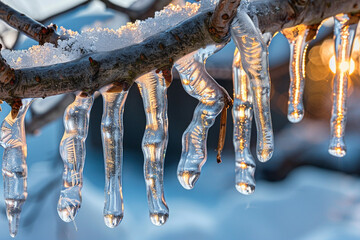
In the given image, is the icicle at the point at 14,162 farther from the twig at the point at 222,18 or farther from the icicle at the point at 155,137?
the twig at the point at 222,18

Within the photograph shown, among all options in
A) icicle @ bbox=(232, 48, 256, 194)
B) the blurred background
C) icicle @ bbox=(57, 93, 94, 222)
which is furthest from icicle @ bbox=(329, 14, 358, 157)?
the blurred background

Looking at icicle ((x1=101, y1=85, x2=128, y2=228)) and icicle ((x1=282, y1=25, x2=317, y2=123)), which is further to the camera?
icicle ((x1=282, y1=25, x2=317, y2=123))

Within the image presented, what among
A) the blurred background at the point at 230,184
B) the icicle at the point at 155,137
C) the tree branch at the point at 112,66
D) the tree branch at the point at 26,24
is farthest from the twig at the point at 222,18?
the blurred background at the point at 230,184

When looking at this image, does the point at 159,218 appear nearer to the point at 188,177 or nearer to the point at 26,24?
the point at 188,177

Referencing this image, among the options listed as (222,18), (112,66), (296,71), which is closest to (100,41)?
(112,66)

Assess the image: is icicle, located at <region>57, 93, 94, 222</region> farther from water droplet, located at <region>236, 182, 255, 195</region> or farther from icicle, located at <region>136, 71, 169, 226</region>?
water droplet, located at <region>236, 182, 255, 195</region>

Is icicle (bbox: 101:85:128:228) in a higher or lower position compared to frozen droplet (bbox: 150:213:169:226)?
higher

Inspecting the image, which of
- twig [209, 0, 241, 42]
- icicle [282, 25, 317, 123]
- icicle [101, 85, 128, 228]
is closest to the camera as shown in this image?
twig [209, 0, 241, 42]
